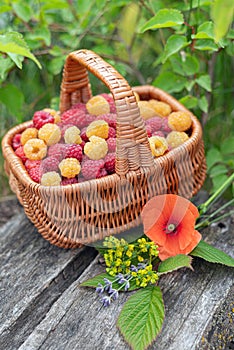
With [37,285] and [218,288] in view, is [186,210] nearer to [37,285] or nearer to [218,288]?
[218,288]

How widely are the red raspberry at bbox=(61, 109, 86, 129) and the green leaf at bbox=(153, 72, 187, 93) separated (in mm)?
308

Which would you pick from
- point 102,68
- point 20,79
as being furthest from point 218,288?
point 20,79

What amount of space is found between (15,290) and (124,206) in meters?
0.28

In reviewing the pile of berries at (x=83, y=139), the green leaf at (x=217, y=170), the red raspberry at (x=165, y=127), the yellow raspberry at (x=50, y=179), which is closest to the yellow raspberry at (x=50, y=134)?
the pile of berries at (x=83, y=139)

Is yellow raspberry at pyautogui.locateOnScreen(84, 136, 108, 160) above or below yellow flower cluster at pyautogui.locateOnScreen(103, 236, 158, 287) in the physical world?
above

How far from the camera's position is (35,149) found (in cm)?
99

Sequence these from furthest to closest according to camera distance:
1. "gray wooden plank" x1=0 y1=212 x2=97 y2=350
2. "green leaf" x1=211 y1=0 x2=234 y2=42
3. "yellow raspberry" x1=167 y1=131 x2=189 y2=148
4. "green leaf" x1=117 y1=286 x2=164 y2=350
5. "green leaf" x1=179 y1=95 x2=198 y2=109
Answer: "green leaf" x1=179 y1=95 x2=198 y2=109, "yellow raspberry" x1=167 y1=131 x2=189 y2=148, "gray wooden plank" x1=0 y1=212 x2=97 y2=350, "green leaf" x1=117 y1=286 x2=164 y2=350, "green leaf" x1=211 y1=0 x2=234 y2=42

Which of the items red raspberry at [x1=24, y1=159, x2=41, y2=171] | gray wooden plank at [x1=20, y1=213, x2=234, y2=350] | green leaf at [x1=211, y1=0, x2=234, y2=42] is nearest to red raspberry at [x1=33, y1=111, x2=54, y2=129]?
red raspberry at [x1=24, y1=159, x2=41, y2=171]

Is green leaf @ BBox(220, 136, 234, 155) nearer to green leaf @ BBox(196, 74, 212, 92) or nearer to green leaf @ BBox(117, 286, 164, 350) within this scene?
green leaf @ BBox(196, 74, 212, 92)

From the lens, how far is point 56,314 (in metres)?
0.89

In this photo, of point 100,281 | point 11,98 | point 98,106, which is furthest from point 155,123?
point 11,98

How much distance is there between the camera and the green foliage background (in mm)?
1095

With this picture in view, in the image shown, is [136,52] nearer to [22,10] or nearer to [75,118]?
[22,10]

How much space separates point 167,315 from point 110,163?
0.31 meters
